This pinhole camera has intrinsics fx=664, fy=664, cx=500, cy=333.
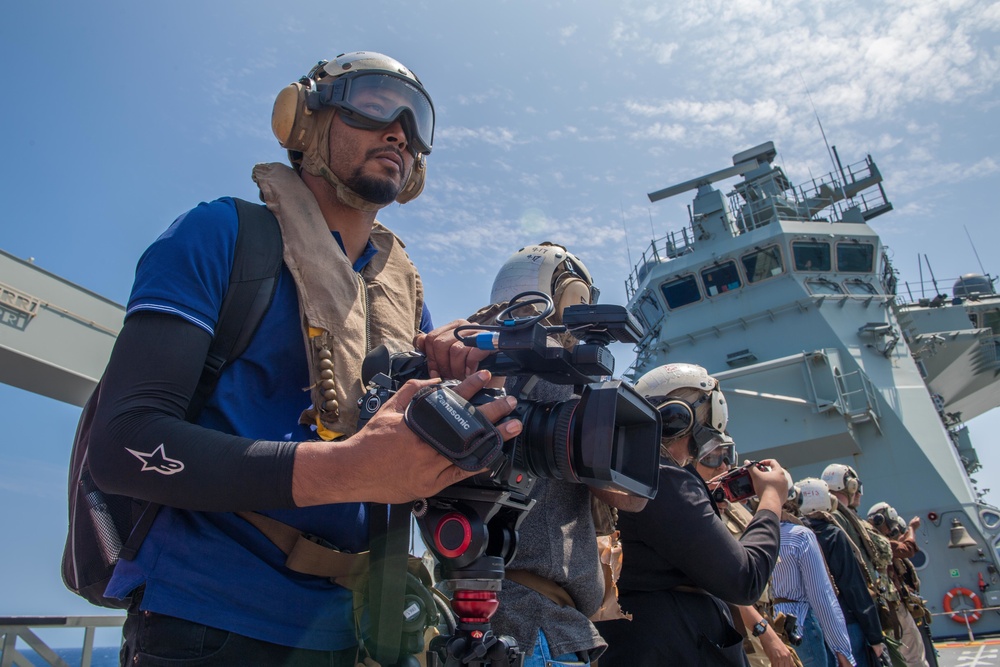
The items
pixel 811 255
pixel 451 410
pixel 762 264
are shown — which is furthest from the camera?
pixel 762 264

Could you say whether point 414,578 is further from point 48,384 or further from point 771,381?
point 771,381

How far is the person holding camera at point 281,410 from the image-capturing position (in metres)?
1.05

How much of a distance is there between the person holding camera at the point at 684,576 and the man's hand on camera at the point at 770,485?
55mm

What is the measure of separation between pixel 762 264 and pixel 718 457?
494 inches

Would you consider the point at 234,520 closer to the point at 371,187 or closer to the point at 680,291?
the point at 371,187

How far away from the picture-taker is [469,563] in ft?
4.32

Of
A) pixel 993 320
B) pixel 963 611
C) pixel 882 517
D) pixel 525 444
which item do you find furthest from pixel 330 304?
pixel 993 320

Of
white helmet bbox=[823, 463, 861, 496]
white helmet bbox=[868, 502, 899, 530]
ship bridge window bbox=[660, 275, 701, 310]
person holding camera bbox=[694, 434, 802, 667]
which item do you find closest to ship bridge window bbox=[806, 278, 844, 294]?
ship bridge window bbox=[660, 275, 701, 310]

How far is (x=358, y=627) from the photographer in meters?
1.44

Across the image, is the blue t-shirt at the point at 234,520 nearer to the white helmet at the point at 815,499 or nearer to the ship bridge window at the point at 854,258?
the white helmet at the point at 815,499

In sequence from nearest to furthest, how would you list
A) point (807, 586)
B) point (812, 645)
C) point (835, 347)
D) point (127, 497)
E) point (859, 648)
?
1. point (127, 497)
2. point (807, 586)
3. point (812, 645)
4. point (859, 648)
5. point (835, 347)

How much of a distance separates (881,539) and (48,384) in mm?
7676

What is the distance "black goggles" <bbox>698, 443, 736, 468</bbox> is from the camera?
327 cm

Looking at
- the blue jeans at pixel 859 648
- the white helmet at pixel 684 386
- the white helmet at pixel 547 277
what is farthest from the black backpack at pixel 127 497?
the blue jeans at pixel 859 648
